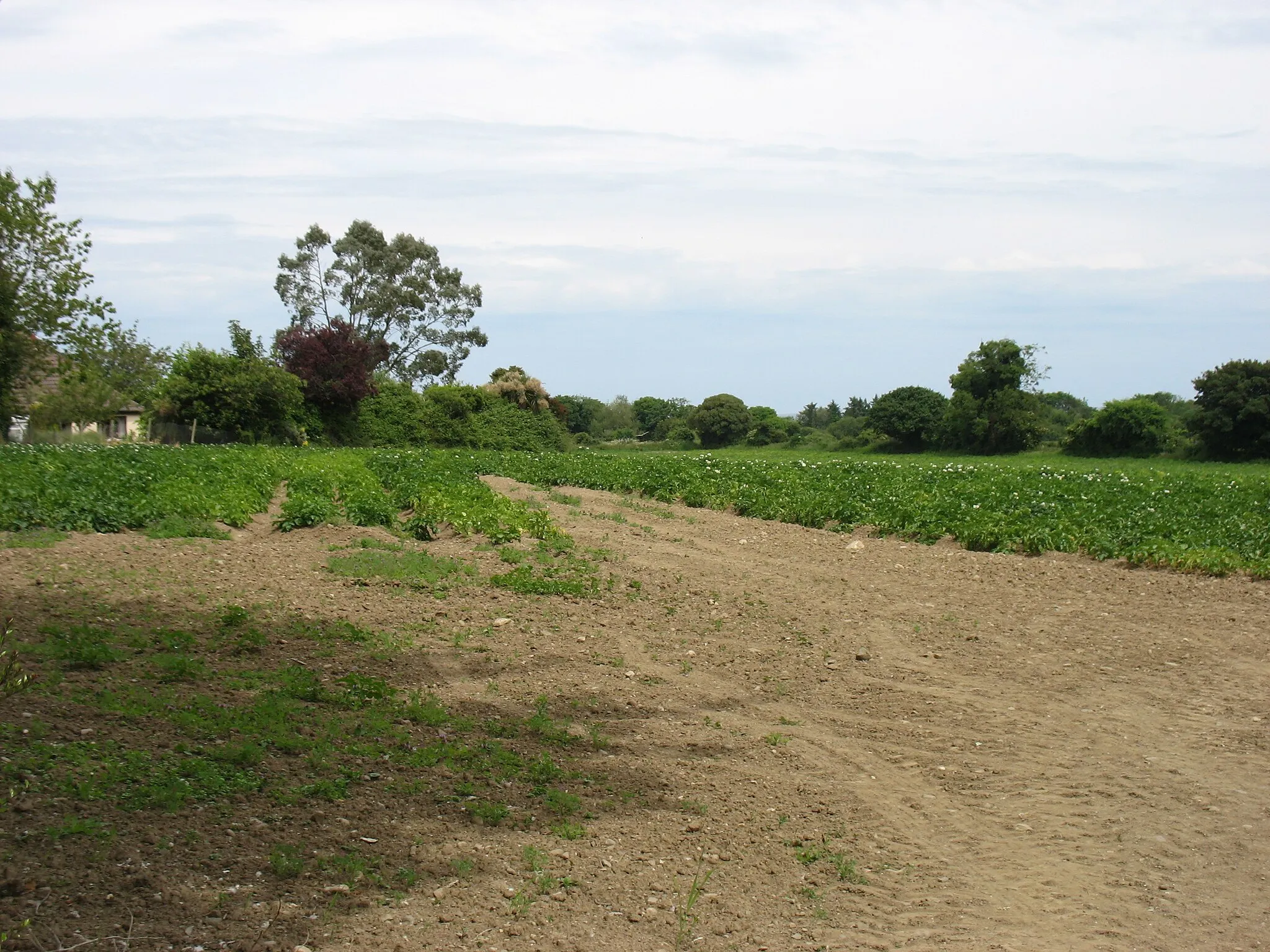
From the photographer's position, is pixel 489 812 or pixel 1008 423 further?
pixel 1008 423

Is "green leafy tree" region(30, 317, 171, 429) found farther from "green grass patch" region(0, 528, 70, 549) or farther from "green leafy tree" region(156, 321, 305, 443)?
"green grass patch" region(0, 528, 70, 549)

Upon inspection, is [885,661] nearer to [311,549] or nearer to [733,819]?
[733,819]

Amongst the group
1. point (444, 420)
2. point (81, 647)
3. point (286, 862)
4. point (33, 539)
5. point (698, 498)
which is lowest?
point (286, 862)

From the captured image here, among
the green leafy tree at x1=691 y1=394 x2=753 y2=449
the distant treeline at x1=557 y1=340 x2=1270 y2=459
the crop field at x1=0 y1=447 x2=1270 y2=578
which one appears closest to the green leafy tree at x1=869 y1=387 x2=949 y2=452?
the distant treeline at x1=557 y1=340 x2=1270 y2=459

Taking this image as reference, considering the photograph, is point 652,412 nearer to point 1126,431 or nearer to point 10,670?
point 1126,431

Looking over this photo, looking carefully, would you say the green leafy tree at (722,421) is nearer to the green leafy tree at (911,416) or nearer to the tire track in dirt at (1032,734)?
the green leafy tree at (911,416)

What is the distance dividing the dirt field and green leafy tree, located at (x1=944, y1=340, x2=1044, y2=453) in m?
37.5

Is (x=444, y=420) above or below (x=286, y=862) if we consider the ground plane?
above

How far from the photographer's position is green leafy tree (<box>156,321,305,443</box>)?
33125 mm

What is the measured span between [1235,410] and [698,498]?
28150mm

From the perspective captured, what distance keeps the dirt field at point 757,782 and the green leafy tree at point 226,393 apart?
2511cm

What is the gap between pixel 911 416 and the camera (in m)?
50.3

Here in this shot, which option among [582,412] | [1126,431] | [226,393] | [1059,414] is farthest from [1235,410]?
Result: [582,412]

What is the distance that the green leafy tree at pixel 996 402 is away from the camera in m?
45.8
